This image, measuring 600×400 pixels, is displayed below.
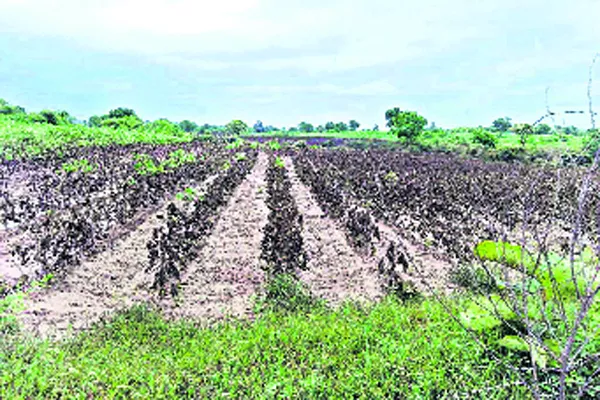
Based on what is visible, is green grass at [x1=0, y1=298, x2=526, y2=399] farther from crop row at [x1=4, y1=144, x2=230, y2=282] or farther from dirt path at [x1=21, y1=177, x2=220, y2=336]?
crop row at [x1=4, y1=144, x2=230, y2=282]

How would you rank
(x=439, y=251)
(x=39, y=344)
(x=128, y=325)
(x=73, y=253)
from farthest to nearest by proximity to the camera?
1. (x=439, y=251)
2. (x=73, y=253)
3. (x=128, y=325)
4. (x=39, y=344)

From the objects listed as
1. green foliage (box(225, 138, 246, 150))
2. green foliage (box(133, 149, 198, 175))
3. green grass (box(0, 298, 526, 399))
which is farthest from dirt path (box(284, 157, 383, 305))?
green foliage (box(225, 138, 246, 150))

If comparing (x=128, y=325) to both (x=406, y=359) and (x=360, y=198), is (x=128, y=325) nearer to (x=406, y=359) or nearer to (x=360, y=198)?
(x=406, y=359)

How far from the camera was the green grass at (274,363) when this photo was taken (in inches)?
138

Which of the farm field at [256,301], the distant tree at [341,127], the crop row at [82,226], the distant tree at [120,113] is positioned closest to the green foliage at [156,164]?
the crop row at [82,226]

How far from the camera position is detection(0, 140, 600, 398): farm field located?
3.54m

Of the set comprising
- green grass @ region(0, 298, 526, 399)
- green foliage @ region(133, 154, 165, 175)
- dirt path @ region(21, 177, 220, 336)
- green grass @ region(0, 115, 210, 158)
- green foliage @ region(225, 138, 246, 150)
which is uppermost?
green grass @ region(0, 115, 210, 158)

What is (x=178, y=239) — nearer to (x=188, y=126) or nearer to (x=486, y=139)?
(x=486, y=139)

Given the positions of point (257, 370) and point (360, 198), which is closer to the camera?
point (257, 370)

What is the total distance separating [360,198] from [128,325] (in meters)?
10.4

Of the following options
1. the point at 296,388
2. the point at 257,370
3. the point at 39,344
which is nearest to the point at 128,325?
the point at 39,344

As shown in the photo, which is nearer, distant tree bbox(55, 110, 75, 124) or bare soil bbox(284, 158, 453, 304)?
bare soil bbox(284, 158, 453, 304)

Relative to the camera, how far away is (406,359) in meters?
3.80

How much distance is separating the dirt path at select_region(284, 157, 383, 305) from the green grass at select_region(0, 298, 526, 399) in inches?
73.9
